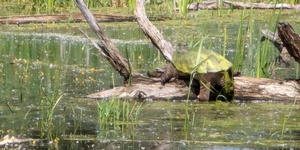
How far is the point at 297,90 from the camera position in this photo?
677cm

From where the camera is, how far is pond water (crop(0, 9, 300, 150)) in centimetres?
520

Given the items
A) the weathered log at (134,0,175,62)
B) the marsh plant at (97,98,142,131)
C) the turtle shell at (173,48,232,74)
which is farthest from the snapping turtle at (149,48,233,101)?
the marsh plant at (97,98,142,131)

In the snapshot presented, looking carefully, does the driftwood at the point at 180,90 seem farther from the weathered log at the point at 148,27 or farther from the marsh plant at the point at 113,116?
the marsh plant at the point at 113,116

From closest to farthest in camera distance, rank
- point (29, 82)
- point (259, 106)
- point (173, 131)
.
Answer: point (173, 131) < point (259, 106) < point (29, 82)

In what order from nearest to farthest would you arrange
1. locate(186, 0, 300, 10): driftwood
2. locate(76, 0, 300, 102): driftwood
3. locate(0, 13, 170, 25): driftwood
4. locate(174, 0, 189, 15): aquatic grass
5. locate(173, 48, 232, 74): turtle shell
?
1. locate(173, 48, 232, 74): turtle shell
2. locate(76, 0, 300, 102): driftwood
3. locate(0, 13, 170, 25): driftwood
4. locate(174, 0, 189, 15): aquatic grass
5. locate(186, 0, 300, 10): driftwood

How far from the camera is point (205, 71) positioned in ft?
21.9

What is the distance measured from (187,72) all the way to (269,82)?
0.77 m

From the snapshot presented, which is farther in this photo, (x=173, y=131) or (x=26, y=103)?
(x=26, y=103)

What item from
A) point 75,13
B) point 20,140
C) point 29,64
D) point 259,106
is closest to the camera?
point 20,140

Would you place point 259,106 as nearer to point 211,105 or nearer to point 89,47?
point 211,105

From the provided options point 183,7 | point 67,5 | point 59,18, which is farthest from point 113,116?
point 67,5

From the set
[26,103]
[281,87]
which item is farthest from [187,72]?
[26,103]

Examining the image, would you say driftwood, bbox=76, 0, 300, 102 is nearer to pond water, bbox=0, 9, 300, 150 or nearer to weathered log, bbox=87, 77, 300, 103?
weathered log, bbox=87, 77, 300, 103

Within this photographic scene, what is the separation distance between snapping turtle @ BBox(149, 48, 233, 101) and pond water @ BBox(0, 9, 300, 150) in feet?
0.51
